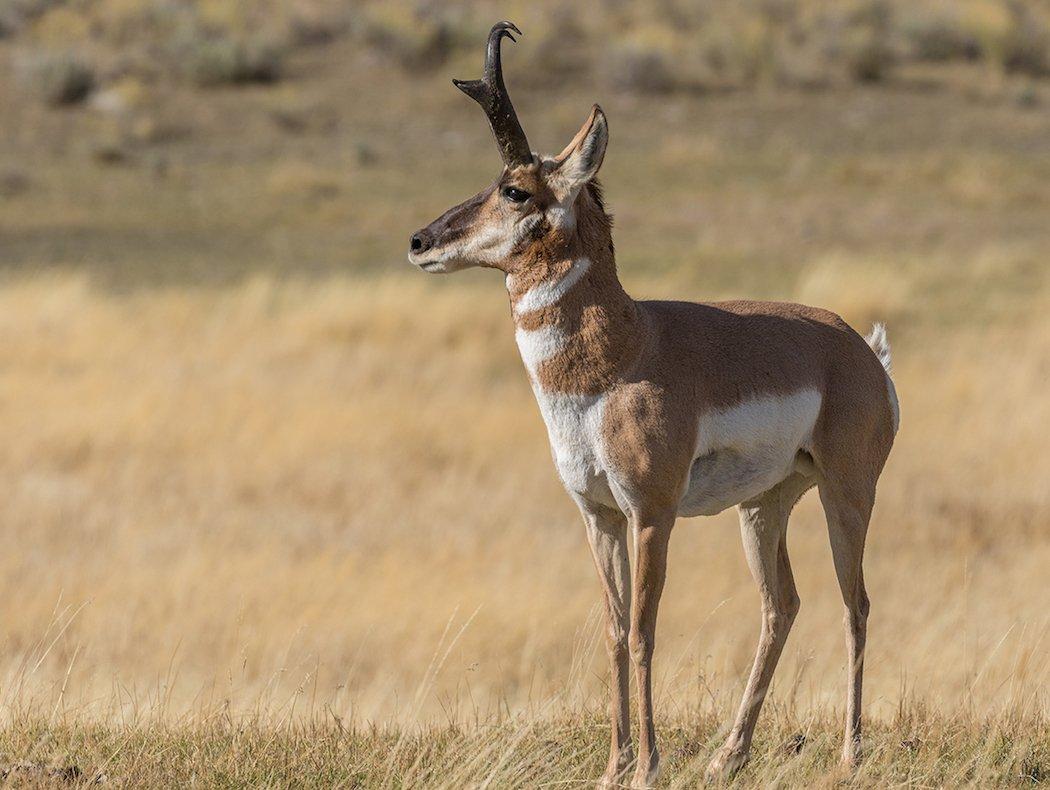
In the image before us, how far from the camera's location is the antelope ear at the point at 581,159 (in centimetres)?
507

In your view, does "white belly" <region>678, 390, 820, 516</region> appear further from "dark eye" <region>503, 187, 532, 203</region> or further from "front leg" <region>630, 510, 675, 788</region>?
"dark eye" <region>503, 187, 532, 203</region>

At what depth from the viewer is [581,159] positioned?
5141mm

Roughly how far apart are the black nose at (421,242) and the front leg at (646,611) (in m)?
1.11

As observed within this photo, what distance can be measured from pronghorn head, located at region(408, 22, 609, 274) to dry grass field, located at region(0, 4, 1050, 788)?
62.7 inches

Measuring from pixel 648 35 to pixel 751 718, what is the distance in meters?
45.4

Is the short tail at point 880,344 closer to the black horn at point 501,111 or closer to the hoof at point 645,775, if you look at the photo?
the black horn at point 501,111

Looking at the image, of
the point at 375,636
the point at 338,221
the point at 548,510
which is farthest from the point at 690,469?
the point at 338,221

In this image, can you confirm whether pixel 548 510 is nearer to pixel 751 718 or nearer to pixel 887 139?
pixel 751 718

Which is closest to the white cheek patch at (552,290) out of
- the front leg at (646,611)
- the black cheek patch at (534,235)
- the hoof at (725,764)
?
the black cheek patch at (534,235)

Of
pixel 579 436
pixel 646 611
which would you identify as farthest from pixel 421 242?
pixel 646 611

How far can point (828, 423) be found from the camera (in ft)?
18.6

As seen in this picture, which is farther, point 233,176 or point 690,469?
point 233,176

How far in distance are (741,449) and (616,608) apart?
0.72 meters

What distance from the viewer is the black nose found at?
5262mm
